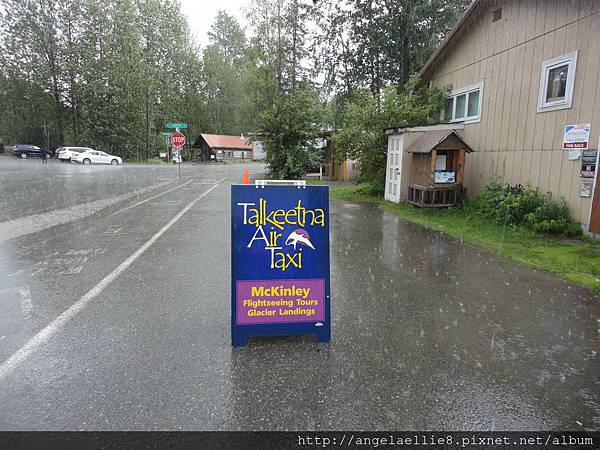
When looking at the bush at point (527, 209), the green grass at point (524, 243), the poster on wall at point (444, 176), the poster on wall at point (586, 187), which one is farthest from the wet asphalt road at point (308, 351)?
the poster on wall at point (444, 176)

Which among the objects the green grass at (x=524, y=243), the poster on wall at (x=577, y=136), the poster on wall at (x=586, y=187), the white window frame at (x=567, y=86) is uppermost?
the white window frame at (x=567, y=86)

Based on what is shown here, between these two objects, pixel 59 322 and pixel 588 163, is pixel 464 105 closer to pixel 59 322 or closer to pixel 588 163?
pixel 588 163

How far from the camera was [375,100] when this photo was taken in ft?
52.3

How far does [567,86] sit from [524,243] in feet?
12.8

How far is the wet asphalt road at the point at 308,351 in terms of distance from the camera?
2738mm

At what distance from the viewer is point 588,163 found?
8234 mm

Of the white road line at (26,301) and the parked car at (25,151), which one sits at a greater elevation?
the parked car at (25,151)

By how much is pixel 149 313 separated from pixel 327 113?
21794 millimetres

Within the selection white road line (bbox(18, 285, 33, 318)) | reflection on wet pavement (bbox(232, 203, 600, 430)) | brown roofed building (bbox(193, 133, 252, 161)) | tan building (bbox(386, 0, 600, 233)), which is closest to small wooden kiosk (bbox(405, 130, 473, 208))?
tan building (bbox(386, 0, 600, 233))

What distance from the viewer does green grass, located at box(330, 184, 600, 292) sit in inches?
247

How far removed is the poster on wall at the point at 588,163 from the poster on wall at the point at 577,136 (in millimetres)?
204

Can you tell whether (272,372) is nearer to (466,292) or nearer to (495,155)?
(466,292)

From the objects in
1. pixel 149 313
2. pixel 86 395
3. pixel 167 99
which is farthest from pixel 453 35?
pixel 167 99

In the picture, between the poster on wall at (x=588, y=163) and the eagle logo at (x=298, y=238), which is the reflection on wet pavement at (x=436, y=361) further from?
the poster on wall at (x=588, y=163)
